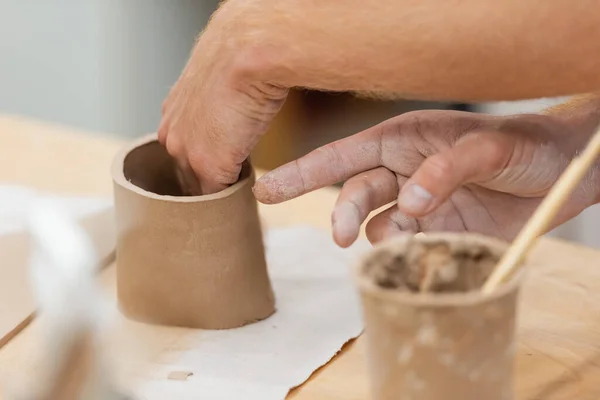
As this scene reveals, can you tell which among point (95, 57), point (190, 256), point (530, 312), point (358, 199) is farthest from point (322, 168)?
point (95, 57)

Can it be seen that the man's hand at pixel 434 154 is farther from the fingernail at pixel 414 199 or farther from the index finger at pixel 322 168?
the fingernail at pixel 414 199

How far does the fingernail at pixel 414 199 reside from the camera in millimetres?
725

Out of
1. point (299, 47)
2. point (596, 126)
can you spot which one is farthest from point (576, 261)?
point (299, 47)

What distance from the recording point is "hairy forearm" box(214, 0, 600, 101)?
72 cm

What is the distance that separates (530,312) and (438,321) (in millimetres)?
484

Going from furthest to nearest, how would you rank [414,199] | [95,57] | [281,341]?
1. [95,57]
2. [281,341]
3. [414,199]

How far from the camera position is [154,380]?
0.87 m

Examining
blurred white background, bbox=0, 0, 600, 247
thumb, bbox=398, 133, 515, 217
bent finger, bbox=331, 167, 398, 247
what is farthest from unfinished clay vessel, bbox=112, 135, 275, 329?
blurred white background, bbox=0, 0, 600, 247

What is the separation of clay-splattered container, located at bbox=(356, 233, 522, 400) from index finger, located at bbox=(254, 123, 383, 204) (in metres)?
0.33

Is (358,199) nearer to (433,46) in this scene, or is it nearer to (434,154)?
(434,154)

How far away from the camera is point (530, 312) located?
38.5 inches

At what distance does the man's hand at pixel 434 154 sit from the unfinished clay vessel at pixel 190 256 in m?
0.06

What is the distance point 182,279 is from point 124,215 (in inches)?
3.8

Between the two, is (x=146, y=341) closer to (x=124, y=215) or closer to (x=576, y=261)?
(x=124, y=215)
